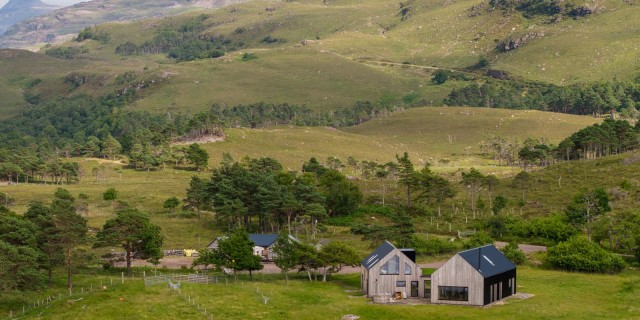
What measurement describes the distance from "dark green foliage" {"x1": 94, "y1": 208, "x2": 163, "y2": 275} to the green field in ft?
43.1

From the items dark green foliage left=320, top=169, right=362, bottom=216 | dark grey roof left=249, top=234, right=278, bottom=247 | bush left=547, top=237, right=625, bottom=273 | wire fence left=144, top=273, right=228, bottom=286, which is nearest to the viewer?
wire fence left=144, top=273, right=228, bottom=286

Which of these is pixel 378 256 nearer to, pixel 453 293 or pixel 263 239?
pixel 453 293

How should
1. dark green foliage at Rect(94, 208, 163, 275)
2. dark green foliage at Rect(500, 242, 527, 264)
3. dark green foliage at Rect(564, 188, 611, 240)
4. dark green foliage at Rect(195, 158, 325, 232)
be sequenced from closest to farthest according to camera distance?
dark green foliage at Rect(94, 208, 163, 275) < dark green foliage at Rect(500, 242, 527, 264) < dark green foliage at Rect(564, 188, 611, 240) < dark green foliage at Rect(195, 158, 325, 232)

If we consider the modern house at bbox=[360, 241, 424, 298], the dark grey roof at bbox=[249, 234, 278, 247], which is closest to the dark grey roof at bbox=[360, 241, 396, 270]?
the modern house at bbox=[360, 241, 424, 298]

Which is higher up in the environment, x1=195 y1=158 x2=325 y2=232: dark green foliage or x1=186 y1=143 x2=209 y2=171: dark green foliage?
x1=186 y1=143 x2=209 y2=171: dark green foliage

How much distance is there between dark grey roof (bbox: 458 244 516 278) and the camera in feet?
228

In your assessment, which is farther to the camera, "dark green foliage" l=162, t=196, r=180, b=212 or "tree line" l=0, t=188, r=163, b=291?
"dark green foliage" l=162, t=196, r=180, b=212

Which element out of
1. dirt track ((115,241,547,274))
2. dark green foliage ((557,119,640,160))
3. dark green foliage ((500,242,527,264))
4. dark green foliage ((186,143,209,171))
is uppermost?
dark green foliage ((557,119,640,160))

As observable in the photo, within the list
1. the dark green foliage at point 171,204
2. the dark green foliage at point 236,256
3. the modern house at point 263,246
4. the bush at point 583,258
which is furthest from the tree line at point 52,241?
the bush at point 583,258

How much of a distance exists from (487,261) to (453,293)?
5.14 m

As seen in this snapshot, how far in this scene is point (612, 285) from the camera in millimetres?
75688

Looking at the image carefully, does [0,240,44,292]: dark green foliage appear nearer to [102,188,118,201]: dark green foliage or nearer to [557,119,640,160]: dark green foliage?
[102,188,118,201]: dark green foliage

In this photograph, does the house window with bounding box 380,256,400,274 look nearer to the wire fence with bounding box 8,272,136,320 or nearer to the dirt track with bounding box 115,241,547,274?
the dirt track with bounding box 115,241,547,274

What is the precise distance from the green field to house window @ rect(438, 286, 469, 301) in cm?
199
